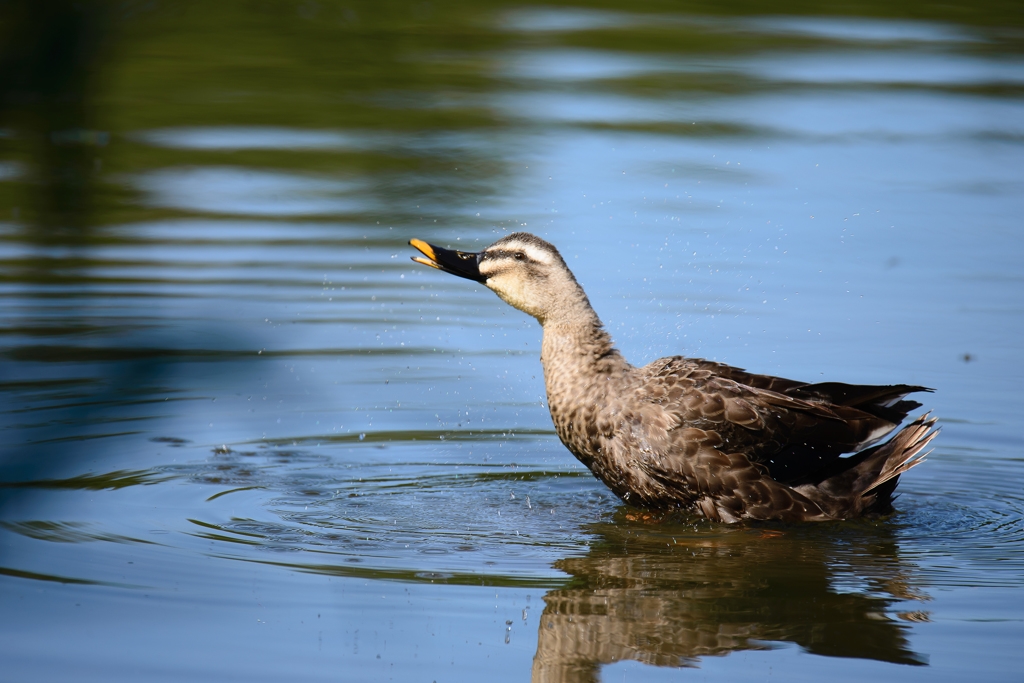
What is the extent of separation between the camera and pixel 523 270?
6031 mm

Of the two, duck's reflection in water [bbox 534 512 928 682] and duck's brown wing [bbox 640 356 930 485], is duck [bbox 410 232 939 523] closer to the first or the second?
duck's brown wing [bbox 640 356 930 485]

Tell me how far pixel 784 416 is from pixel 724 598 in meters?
1.36

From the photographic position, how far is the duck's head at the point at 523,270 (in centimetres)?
599

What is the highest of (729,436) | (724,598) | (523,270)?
(523,270)

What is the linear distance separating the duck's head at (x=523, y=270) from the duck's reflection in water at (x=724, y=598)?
1.18 meters

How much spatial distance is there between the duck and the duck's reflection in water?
169 mm

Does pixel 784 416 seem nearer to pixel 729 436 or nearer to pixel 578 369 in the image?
pixel 729 436

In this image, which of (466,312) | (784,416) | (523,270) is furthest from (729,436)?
(466,312)

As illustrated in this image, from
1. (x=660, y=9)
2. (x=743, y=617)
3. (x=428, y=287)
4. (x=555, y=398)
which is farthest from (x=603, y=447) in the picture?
(x=660, y=9)

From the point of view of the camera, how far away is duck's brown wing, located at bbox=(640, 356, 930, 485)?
5625mm

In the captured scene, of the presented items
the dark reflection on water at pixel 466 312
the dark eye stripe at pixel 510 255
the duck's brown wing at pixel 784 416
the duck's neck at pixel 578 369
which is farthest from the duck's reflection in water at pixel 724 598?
the dark eye stripe at pixel 510 255

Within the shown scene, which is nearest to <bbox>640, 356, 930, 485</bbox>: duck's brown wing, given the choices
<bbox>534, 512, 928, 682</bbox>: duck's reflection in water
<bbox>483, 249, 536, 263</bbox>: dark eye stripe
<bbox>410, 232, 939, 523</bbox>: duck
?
<bbox>410, 232, 939, 523</bbox>: duck

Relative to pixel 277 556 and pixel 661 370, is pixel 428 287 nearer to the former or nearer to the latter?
pixel 661 370

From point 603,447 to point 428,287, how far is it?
13.7 feet
